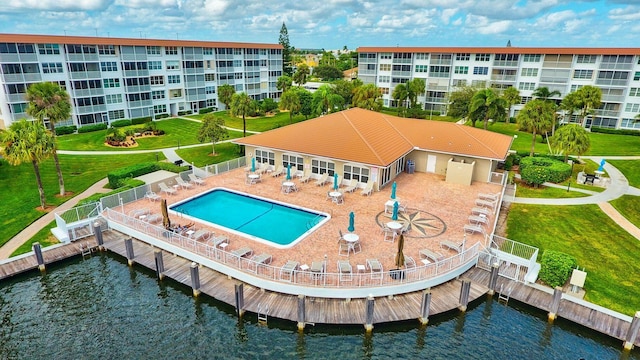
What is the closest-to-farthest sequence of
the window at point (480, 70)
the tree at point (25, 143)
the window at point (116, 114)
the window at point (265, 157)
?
the tree at point (25, 143)
the window at point (265, 157)
the window at point (116, 114)
the window at point (480, 70)

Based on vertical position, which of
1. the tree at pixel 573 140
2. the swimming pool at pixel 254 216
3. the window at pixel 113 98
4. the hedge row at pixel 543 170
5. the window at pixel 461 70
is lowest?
the swimming pool at pixel 254 216

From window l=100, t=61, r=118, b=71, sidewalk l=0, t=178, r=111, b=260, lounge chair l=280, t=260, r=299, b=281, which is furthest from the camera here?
window l=100, t=61, r=118, b=71

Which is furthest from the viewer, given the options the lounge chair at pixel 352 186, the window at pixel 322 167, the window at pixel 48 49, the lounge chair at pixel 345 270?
the window at pixel 48 49

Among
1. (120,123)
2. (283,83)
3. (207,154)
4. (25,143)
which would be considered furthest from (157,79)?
(25,143)

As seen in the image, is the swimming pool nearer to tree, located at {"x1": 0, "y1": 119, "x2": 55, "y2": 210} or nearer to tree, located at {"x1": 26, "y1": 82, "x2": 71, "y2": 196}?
tree, located at {"x1": 0, "y1": 119, "x2": 55, "y2": 210}

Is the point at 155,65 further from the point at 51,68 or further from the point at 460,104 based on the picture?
the point at 460,104

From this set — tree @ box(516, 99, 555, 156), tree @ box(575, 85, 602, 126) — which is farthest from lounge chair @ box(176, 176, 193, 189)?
tree @ box(575, 85, 602, 126)

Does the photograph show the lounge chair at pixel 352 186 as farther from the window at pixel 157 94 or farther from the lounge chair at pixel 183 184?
the window at pixel 157 94

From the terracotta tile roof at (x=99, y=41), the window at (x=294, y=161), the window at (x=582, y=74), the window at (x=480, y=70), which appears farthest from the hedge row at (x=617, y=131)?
the terracotta tile roof at (x=99, y=41)
